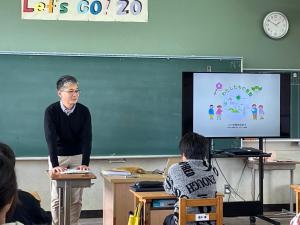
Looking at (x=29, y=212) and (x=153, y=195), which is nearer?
(x=29, y=212)

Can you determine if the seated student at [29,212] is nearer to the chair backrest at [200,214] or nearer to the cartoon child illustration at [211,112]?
the chair backrest at [200,214]

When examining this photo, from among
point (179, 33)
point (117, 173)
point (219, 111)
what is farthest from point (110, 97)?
point (117, 173)

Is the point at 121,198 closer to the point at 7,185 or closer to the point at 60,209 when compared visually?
the point at 60,209

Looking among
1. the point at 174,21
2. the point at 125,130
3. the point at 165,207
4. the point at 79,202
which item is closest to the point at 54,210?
the point at 79,202

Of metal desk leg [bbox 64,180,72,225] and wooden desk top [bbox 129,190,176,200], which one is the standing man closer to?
metal desk leg [bbox 64,180,72,225]

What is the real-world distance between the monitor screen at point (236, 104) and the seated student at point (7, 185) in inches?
161

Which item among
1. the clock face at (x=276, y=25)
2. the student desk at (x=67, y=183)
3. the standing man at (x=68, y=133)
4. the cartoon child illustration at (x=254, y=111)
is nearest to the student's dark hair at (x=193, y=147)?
the student desk at (x=67, y=183)

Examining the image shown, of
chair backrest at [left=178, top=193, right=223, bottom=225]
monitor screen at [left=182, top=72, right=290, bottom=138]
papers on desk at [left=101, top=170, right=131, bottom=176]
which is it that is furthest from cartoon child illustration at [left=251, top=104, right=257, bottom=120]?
chair backrest at [left=178, top=193, right=223, bottom=225]

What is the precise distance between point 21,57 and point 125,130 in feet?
4.84

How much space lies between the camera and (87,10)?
239 inches

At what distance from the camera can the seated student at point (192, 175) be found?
3.49m

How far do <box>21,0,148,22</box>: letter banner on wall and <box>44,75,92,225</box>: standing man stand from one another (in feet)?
5.01

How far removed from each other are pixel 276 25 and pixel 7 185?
562 cm

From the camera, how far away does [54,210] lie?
4.68 metres
